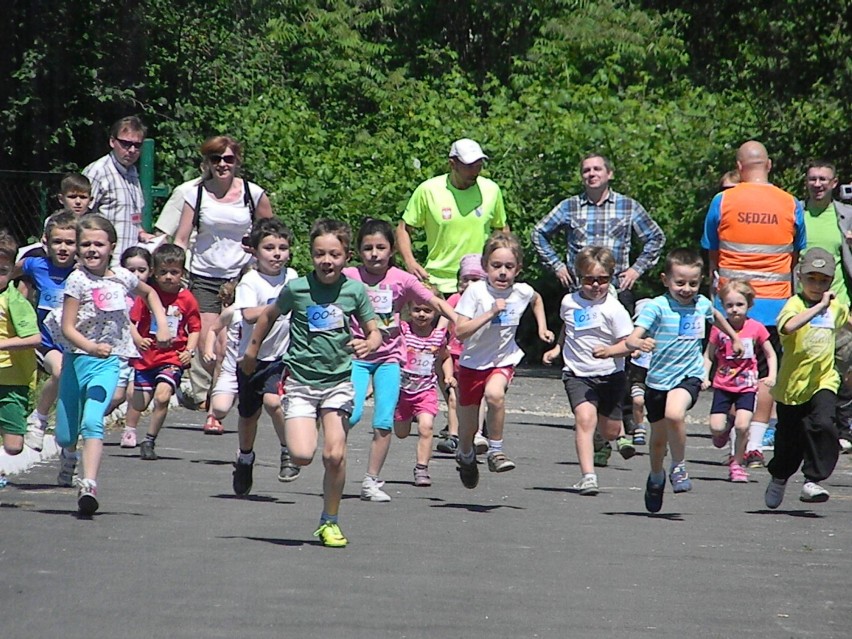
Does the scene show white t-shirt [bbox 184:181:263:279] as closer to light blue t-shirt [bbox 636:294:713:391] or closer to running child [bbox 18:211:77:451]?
running child [bbox 18:211:77:451]

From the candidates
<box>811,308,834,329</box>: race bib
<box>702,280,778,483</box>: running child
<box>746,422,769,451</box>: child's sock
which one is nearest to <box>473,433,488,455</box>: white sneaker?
<box>702,280,778,483</box>: running child

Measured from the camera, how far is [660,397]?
10.5 metres

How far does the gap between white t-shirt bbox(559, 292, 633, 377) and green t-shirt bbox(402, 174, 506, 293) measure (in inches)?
72.1

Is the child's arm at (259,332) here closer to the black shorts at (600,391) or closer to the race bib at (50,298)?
the black shorts at (600,391)

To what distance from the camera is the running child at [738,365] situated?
12406mm

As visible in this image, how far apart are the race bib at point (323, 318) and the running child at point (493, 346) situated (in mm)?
2004

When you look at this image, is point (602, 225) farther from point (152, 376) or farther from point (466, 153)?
point (152, 376)

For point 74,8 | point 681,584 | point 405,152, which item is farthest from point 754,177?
point 74,8

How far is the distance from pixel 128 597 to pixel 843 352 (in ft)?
26.6

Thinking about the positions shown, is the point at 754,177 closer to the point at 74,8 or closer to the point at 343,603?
the point at 343,603

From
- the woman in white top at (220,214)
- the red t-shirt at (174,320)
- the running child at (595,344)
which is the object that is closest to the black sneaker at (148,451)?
the red t-shirt at (174,320)

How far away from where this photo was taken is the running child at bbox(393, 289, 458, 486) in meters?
11.2

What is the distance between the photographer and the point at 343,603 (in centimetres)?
716

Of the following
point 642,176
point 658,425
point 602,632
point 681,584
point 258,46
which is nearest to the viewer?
point 602,632
